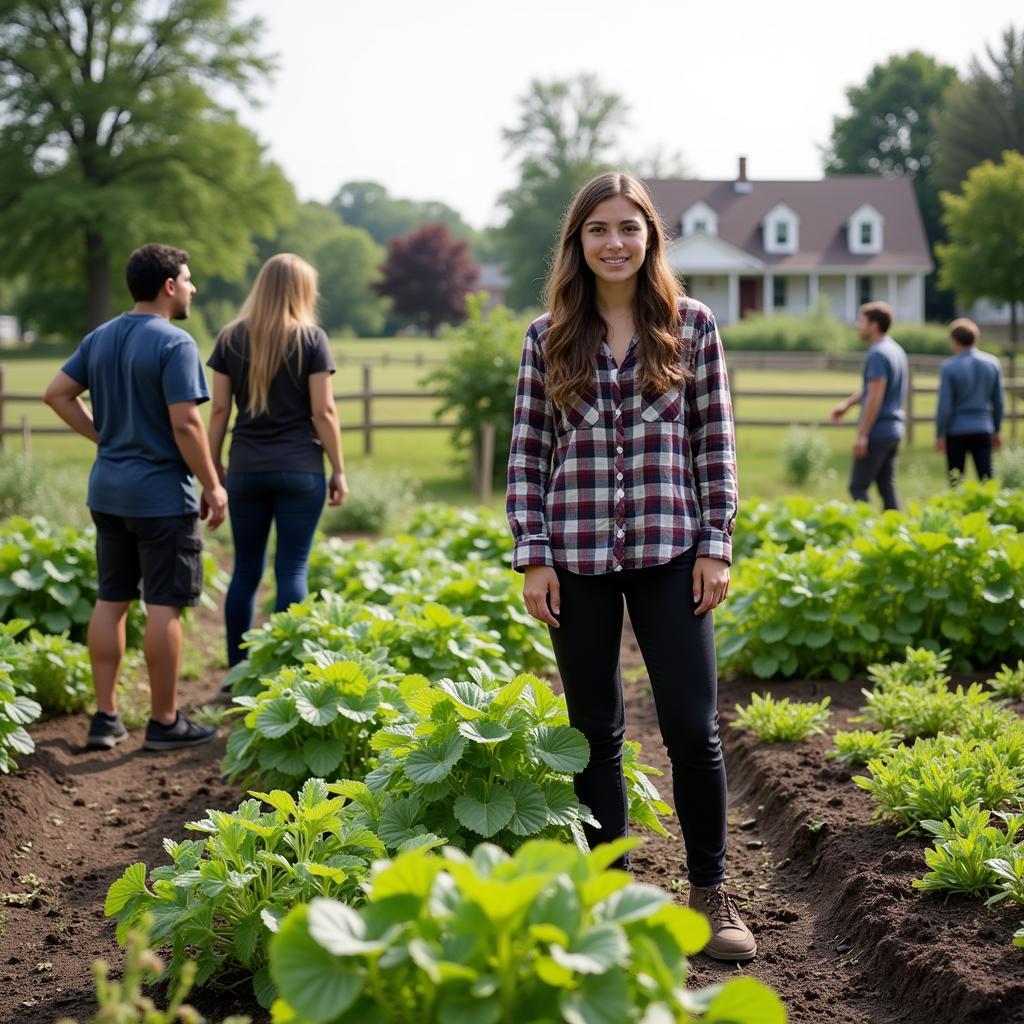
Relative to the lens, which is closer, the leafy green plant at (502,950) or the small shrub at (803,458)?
the leafy green plant at (502,950)

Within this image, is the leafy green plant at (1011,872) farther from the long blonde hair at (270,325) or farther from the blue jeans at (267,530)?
the long blonde hair at (270,325)

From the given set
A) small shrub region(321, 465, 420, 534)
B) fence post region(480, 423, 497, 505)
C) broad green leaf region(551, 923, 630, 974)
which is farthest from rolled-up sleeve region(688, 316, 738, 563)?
fence post region(480, 423, 497, 505)

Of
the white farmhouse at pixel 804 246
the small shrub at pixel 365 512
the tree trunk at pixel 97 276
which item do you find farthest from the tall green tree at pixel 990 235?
the small shrub at pixel 365 512

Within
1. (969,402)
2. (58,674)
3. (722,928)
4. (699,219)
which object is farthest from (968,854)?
(699,219)

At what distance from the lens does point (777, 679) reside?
19.9ft

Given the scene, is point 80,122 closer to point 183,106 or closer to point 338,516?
point 183,106

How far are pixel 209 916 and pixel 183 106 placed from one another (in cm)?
3340

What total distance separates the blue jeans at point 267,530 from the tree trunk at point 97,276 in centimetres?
2784

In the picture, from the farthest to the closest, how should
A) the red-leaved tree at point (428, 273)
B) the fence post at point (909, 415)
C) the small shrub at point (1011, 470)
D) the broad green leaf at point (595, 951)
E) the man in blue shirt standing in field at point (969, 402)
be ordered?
the red-leaved tree at point (428, 273)
the fence post at point (909, 415)
the small shrub at point (1011, 470)
the man in blue shirt standing in field at point (969, 402)
the broad green leaf at point (595, 951)

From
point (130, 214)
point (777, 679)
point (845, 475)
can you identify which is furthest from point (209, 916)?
point (130, 214)

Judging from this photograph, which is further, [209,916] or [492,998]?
[209,916]

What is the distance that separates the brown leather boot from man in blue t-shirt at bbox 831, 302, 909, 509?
5918mm

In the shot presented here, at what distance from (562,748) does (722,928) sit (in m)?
0.70

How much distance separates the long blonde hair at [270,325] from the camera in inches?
217
